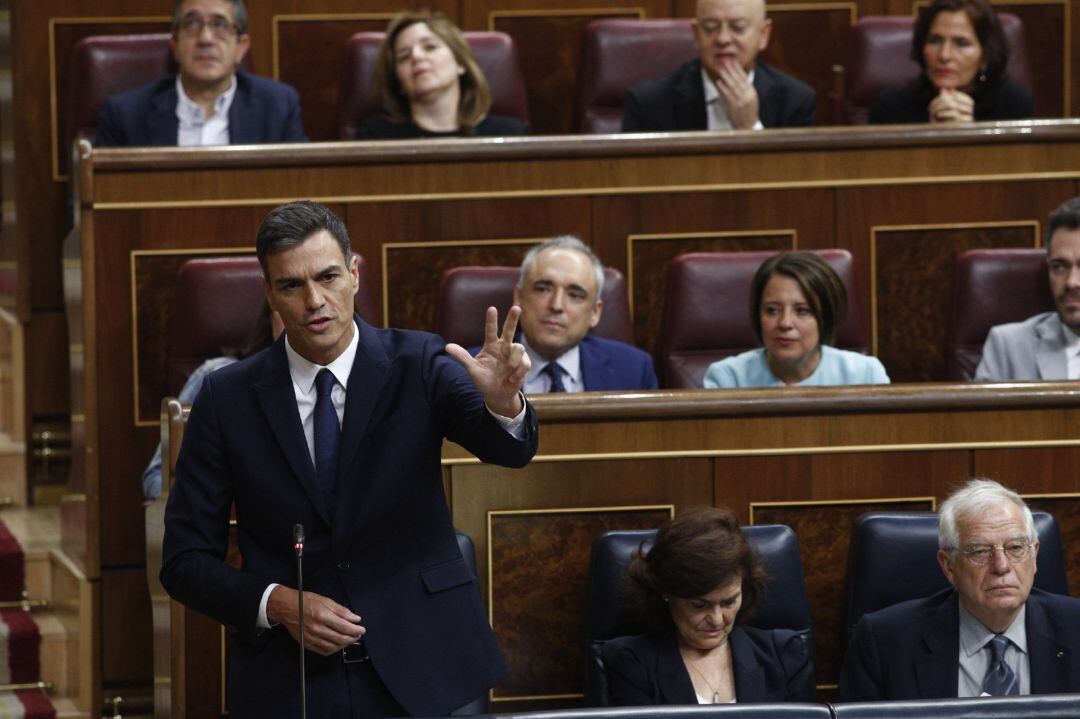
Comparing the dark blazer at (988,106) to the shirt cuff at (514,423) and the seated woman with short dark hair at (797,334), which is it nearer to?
the seated woman with short dark hair at (797,334)

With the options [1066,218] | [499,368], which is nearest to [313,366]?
[499,368]

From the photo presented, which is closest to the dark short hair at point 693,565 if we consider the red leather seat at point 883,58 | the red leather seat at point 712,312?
the red leather seat at point 712,312

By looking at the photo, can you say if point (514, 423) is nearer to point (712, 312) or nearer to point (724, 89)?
point (712, 312)

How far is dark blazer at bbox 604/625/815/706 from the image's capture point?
1297mm

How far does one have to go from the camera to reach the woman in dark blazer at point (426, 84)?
2.04 metres

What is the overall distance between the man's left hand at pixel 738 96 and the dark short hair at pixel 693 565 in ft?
2.64

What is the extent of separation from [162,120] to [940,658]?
3.73 feet

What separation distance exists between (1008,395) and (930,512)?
0.41 ft

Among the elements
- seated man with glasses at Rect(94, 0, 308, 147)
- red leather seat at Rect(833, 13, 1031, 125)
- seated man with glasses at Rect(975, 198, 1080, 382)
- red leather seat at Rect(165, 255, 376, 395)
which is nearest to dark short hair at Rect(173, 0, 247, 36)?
seated man with glasses at Rect(94, 0, 308, 147)

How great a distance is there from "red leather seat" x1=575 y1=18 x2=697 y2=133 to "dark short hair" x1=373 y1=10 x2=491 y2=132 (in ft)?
0.88

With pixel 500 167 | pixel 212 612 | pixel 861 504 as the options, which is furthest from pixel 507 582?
pixel 500 167

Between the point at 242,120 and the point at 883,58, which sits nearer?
the point at 242,120

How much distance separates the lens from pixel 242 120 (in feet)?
6.66

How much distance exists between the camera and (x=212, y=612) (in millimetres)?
1052
